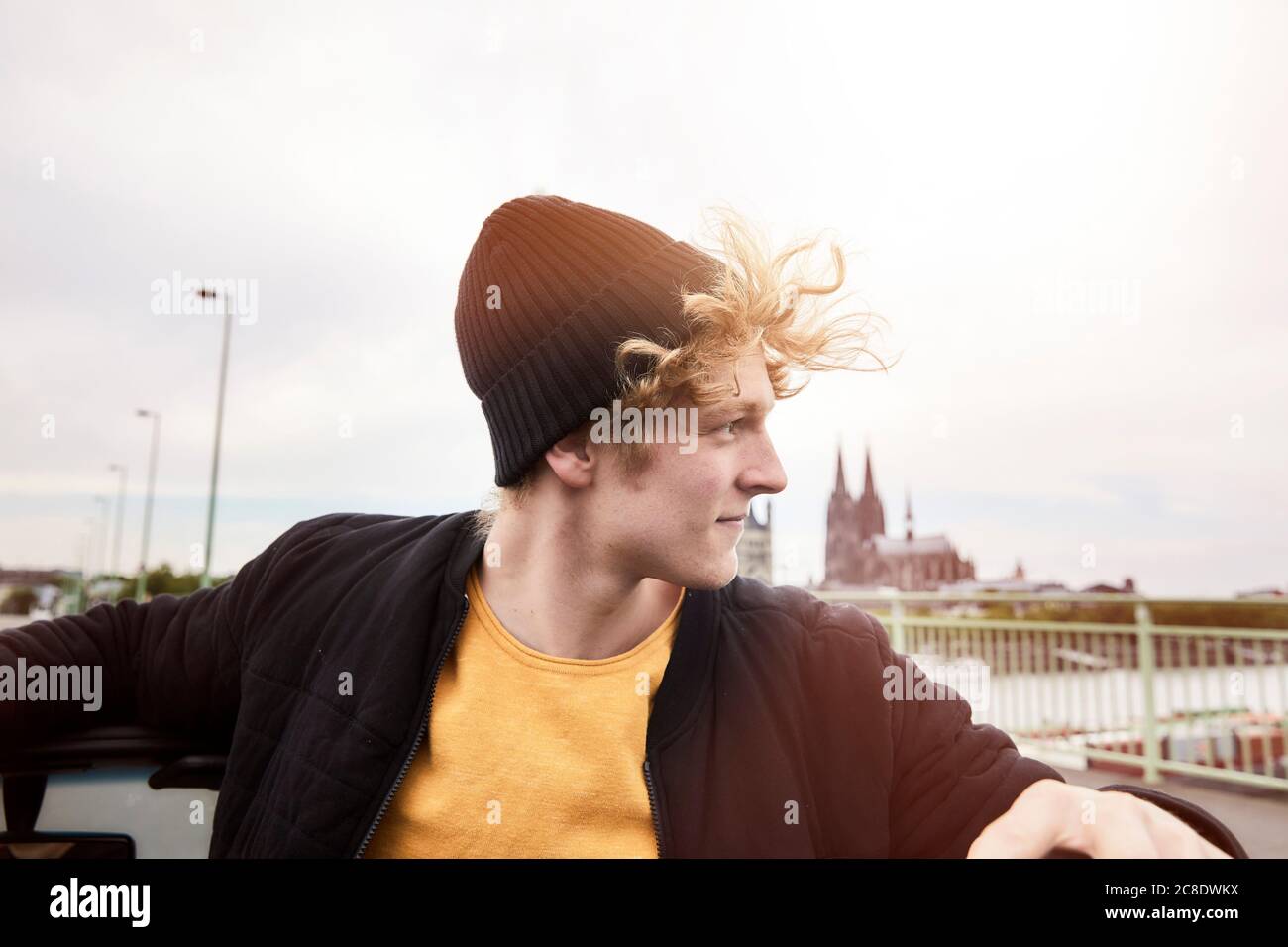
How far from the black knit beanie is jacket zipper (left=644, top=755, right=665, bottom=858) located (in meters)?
0.52

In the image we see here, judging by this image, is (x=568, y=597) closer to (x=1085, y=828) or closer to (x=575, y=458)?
(x=575, y=458)

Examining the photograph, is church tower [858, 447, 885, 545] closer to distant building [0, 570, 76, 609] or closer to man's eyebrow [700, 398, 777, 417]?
man's eyebrow [700, 398, 777, 417]

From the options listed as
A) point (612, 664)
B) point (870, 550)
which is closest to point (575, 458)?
point (612, 664)

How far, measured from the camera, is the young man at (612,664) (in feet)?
4.30

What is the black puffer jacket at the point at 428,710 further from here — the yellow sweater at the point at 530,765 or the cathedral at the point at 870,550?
the cathedral at the point at 870,550

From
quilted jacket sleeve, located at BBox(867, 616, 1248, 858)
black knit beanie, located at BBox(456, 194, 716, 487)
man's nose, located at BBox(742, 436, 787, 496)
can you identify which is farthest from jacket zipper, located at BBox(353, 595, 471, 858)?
quilted jacket sleeve, located at BBox(867, 616, 1248, 858)

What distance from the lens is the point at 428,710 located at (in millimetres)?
1371

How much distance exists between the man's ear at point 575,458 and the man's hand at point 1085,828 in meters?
0.80

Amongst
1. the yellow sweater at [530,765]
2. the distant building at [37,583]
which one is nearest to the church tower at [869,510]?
the yellow sweater at [530,765]

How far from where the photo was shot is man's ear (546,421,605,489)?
140 centimetres
